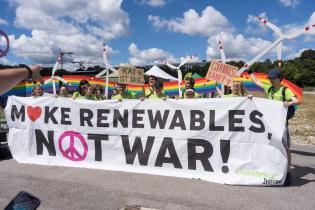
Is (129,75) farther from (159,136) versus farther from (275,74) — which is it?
(275,74)

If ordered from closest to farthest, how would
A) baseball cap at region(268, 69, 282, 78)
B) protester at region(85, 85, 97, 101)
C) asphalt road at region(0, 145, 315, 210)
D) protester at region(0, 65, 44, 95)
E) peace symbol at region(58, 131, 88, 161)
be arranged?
protester at region(0, 65, 44, 95) → asphalt road at region(0, 145, 315, 210) → baseball cap at region(268, 69, 282, 78) → peace symbol at region(58, 131, 88, 161) → protester at region(85, 85, 97, 101)

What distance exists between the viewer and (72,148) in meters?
7.43

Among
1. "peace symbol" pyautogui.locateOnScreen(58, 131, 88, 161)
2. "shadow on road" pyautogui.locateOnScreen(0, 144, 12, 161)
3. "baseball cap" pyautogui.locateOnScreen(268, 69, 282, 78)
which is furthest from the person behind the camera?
"shadow on road" pyautogui.locateOnScreen(0, 144, 12, 161)

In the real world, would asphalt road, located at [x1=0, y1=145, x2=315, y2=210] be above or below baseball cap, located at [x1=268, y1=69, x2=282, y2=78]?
below

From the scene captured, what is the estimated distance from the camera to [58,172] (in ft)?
22.4

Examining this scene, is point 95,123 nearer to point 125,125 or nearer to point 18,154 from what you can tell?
point 125,125

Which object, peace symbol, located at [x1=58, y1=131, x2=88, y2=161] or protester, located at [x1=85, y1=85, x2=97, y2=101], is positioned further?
protester, located at [x1=85, y1=85, x2=97, y2=101]

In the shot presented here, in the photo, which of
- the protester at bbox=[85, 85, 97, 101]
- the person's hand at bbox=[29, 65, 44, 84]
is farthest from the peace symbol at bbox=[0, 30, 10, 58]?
the protester at bbox=[85, 85, 97, 101]

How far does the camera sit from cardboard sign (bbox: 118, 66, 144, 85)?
8.78 meters

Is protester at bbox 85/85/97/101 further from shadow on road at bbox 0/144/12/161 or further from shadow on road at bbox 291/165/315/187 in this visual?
shadow on road at bbox 291/165/315/187

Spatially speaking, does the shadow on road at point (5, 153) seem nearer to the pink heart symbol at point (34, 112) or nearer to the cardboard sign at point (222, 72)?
the pink heart symbol at point (34, 112)

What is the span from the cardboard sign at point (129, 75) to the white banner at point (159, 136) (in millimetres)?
1639

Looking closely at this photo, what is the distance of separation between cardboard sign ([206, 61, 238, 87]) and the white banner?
1878mm

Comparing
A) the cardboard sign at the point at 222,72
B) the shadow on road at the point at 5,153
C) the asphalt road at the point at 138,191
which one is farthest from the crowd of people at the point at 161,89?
the shadow on road at the point at 5,153
